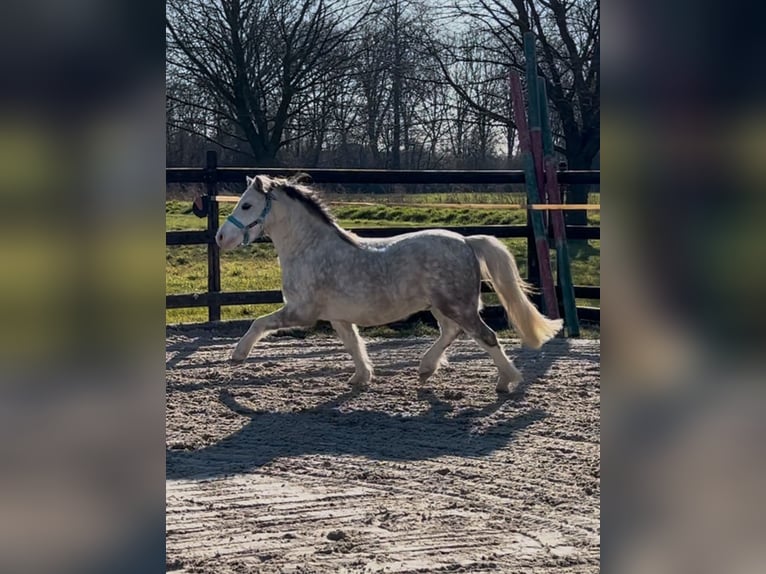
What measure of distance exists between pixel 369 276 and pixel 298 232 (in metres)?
0.57

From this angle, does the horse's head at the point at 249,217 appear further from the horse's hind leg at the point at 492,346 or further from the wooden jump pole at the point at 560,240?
the wooden jump pole at the point at 560,240

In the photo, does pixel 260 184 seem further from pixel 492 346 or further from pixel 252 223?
pixel 492 346

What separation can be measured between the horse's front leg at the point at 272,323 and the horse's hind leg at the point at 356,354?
0.91 feet

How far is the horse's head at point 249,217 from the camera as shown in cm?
608

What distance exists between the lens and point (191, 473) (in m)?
4.24

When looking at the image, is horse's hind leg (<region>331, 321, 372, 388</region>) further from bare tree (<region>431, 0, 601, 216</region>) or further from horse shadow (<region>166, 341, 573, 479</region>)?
bare tree (<region>431, 0, 601, 216</region>)

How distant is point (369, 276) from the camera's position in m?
6.06

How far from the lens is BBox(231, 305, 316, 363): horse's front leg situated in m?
6.07

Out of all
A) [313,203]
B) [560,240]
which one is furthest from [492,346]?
[560,240]

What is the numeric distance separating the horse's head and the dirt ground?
0.98 m

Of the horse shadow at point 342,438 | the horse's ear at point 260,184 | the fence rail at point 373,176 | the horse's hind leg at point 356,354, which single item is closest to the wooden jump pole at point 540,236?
the fence rail at point 373,176

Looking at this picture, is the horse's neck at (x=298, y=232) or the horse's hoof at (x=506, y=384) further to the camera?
the horse's neck at (x=298, y=232)

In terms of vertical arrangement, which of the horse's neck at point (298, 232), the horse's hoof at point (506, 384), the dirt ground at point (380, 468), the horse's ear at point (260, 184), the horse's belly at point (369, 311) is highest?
the horse's ear at point (260, 184)
